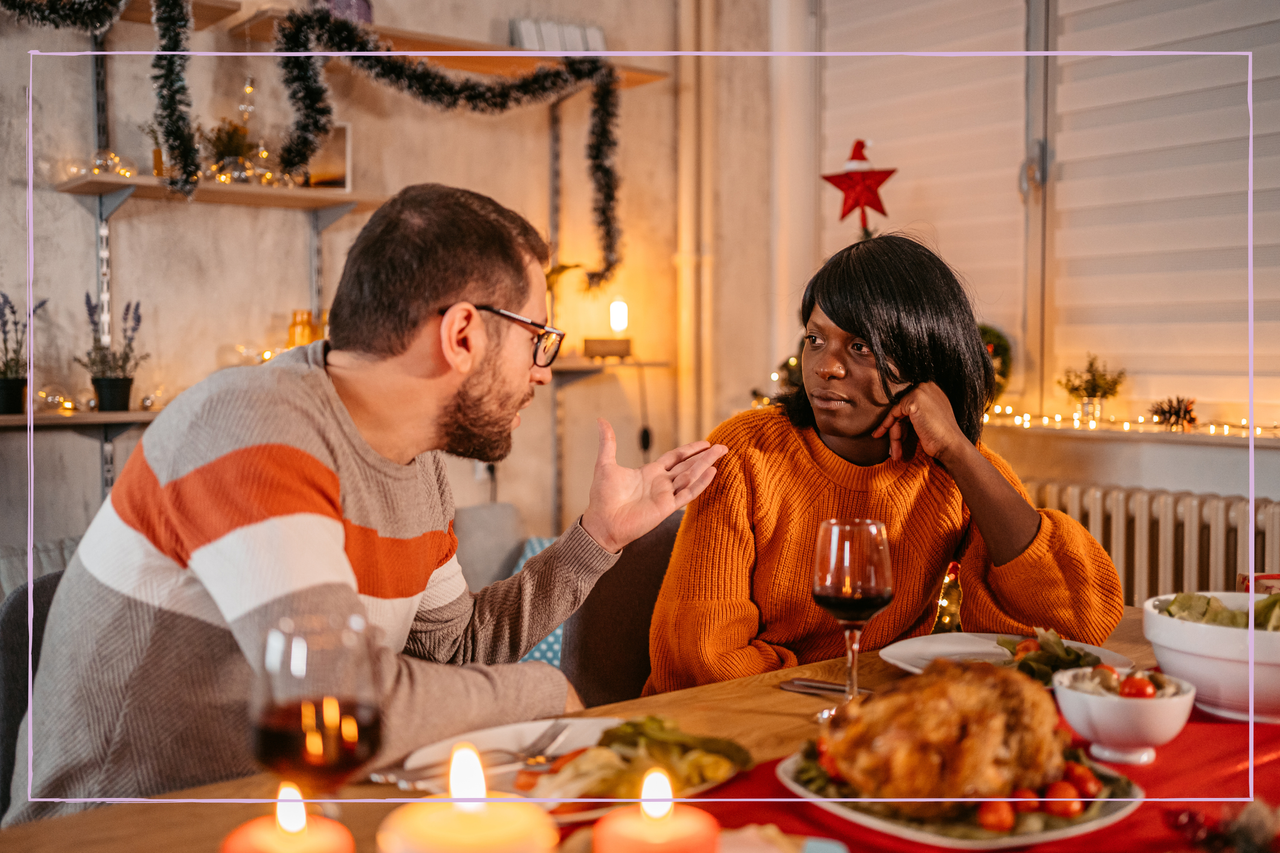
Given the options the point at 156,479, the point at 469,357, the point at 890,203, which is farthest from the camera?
the point at 890,203

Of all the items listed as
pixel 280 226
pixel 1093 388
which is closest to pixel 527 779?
pixel 1093 388

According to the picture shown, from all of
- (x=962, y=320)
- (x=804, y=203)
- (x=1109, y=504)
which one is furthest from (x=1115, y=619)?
(x=804, y=203)

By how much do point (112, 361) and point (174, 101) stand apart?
0.79m

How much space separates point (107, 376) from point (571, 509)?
5.99 ft

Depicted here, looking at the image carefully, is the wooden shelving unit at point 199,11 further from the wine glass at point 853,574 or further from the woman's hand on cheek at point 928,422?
the wine glass at point 853,574

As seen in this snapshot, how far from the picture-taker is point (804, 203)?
430 centimetres

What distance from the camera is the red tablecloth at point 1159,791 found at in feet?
2.56

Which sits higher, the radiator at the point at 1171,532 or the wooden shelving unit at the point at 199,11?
the wooden shelving unit at the point at 199,11

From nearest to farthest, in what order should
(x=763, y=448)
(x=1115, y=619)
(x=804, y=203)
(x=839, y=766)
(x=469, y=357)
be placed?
(x=839, y=766), (x=469, y=357), (x=1115, y=619), (x=763, y=448), (x=804, y=203)

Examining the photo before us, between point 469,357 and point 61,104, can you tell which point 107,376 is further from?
point 469,357

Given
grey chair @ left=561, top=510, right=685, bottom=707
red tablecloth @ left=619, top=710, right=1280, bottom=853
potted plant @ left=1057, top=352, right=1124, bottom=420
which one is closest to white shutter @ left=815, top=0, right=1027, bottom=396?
potted plant @ left=1057, top=352, right=1124, bottom=420

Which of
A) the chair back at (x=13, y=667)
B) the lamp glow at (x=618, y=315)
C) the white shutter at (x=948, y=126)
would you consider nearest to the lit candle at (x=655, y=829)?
the chair back at (x=13, y=667)

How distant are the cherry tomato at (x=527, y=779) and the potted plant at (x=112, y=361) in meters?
2.60

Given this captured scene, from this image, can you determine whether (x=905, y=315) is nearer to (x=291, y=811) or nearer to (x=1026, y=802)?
(x=1026, y=802)
